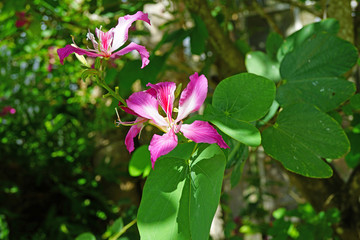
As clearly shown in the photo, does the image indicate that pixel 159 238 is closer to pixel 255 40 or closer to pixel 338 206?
pixel 338 206

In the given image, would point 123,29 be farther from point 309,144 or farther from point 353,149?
point 353,149

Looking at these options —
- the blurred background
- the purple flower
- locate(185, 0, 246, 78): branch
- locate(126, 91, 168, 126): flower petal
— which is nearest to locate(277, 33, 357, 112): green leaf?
locate(126, 91, 168, 126): flower petal

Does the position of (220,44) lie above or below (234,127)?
below

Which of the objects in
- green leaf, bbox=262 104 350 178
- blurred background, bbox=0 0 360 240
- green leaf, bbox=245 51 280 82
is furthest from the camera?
blurred background, bbox=0 0 360 240

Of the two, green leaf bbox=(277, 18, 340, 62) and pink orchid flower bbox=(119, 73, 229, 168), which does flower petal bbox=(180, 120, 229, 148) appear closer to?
pink orchid flower bbox=(119, 73, 229, 168)

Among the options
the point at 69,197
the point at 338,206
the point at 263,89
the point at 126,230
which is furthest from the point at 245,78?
the point at 69,197


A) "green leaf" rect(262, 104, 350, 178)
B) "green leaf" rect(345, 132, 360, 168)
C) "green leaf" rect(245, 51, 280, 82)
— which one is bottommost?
"green leaf" rect(345, 132, 360, 168)

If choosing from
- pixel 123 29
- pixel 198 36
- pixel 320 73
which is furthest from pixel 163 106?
pixel 198 36
